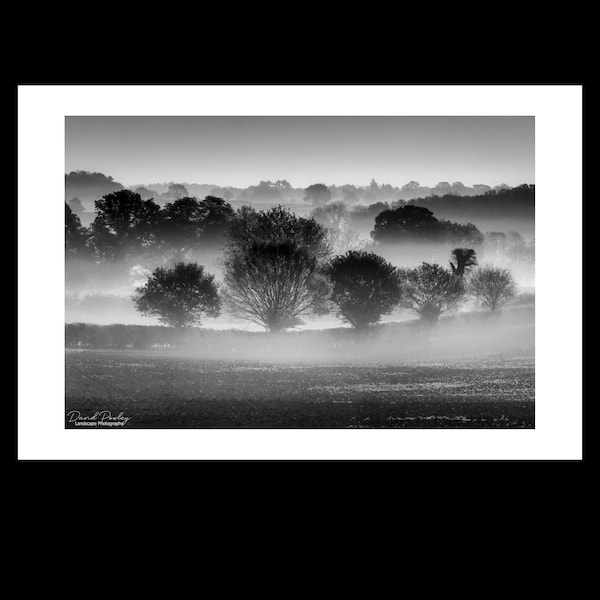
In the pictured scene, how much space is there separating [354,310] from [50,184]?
650cm

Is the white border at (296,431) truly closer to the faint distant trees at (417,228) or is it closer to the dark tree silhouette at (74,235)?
the dark tree silhouette at (74,235)

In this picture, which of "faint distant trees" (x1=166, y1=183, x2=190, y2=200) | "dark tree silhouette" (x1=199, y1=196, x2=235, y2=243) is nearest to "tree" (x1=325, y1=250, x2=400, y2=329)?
"dark tree silhouette" (x1=199, y1=196, x2=235, y2=243)

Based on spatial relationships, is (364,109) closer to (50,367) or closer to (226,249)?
(226,249)

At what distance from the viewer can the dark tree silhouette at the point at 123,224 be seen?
43.1 ft

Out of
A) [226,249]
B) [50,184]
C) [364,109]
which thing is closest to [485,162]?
[364,109]

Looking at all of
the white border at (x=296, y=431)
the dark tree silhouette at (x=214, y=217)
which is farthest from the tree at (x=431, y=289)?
the dark tree silhouette at (x=214, y=217)

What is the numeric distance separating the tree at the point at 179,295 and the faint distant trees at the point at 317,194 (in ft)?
8.25

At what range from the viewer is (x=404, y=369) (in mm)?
13328

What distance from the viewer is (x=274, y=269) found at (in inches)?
538

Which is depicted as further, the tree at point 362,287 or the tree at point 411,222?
the tree at point 362,287

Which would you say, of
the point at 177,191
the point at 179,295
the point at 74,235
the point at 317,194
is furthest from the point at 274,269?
the point at 74,235

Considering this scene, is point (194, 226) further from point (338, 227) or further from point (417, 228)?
point (417, 228)

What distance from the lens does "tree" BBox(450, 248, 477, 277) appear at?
514 inches

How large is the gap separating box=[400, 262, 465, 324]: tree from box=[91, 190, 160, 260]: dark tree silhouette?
5.26 m
